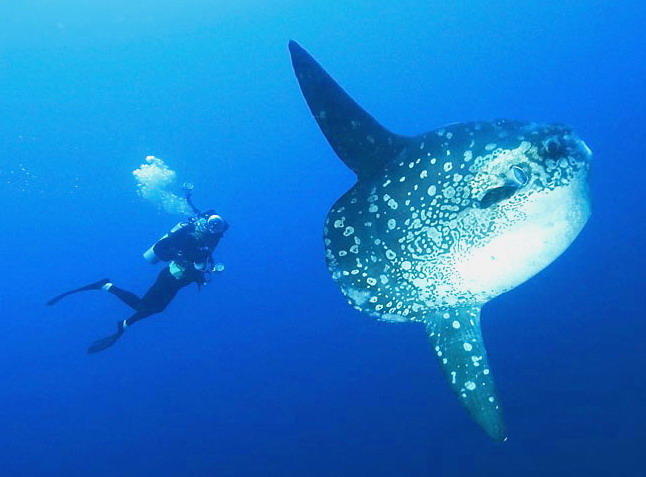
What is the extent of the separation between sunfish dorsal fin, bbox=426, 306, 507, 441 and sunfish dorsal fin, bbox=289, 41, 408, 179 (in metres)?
1.23

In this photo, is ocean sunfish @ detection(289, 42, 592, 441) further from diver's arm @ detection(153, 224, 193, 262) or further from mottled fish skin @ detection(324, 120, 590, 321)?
diver's arm @ detection(153, 224, 193, 262)

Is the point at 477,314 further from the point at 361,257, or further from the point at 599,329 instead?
the point at 599,329

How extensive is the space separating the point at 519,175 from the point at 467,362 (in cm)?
132

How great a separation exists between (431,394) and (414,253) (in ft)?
53.0

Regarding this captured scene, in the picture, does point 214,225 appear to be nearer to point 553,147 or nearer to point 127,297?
point 127,297

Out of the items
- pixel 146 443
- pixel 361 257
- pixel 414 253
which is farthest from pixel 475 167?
pixel 146 443

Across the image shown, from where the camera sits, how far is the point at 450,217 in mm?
2971

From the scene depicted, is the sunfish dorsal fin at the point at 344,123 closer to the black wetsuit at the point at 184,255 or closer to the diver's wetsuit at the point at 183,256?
the diver's wetsuit at the point at 183,256

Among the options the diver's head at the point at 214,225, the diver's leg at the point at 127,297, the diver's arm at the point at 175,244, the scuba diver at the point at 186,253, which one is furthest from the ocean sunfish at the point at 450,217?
the diver's leg at the point at 127,297

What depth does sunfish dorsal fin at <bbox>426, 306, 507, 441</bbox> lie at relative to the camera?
3.02 metres

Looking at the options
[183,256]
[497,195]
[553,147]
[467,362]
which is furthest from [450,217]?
[183,256]

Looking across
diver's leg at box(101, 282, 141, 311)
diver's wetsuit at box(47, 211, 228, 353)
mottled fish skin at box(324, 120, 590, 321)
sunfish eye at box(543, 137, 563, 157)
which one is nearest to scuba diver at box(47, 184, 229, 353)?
diver's wetsuit at box(47, 211, 228, 353)

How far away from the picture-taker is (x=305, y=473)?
56.5 ft

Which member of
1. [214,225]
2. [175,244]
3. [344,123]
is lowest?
[344,123]
